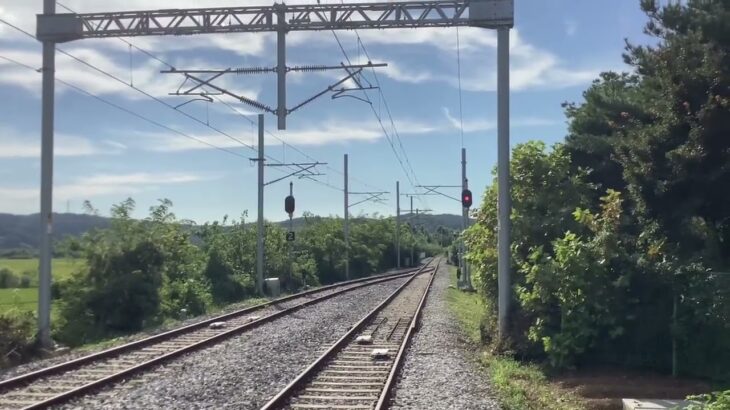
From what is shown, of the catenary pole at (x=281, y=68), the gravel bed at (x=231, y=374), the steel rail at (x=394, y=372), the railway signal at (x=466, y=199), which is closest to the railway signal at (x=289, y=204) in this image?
the railway signal at (x=466, y=199)

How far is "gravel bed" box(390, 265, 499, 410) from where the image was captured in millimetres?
11844

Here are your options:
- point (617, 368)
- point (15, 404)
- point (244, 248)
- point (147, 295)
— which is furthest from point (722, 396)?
point (244, 248)

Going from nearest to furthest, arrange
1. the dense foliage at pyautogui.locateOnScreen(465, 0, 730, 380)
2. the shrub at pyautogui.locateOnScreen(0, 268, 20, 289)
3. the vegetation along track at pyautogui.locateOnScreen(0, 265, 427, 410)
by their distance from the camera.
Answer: the vegetation along track at pyautogui.locateOnScreen(0, 265, 427, 410), the dense foliage at pyautogui.locateOnScreen(465, 0, 730, 380), the shrub at pyautogui.locateOnScreen(0, 268, 20, 289)

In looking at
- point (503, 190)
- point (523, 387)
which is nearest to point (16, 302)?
point (503, 190)

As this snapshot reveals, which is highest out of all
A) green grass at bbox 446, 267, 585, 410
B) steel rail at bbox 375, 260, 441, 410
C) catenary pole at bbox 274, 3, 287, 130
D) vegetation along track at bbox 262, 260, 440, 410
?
catenary pole at bbox 274, 3, 287, 130

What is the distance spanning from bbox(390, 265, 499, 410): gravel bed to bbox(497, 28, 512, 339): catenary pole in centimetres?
138

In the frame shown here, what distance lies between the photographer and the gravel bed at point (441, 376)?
1184 centimetres

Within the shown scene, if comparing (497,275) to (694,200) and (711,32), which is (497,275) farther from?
(711,32)

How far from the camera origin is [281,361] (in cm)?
1609

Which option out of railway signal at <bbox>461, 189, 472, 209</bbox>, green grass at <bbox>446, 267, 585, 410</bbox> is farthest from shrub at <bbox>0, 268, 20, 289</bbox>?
green grass at <bbox>446, 267, 585, 410</bbox>

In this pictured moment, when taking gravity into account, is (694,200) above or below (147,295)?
above

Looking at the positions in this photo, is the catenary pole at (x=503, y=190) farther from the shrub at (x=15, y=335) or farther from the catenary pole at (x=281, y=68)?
the shrub at (x=15, y=335)

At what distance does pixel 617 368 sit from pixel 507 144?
5339 mm

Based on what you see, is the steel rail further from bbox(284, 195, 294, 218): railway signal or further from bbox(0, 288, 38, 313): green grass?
bbox(284, 195, 294, 218): railway signal
